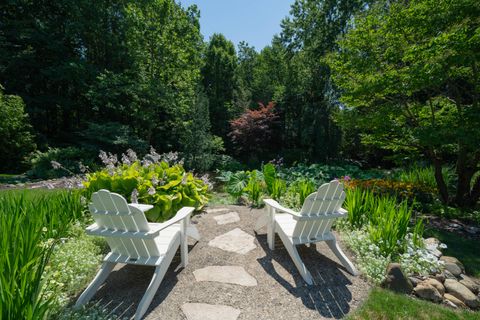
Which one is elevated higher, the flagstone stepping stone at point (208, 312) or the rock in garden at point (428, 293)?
the flagstone stepping stone at point (208, 312)

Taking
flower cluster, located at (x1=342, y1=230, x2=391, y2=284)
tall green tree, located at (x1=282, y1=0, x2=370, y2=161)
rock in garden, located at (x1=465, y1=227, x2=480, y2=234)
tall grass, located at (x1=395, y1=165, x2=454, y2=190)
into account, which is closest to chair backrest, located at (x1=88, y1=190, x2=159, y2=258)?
flower cluster, located at (x1=342, y1=230, x2=391, y2=284)

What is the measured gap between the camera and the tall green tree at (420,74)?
362 centimetres

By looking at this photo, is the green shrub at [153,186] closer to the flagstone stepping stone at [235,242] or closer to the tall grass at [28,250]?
the tall grass at [28,250]

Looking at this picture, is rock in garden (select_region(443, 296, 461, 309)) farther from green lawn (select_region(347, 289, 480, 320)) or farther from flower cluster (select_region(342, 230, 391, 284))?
flower cluster (select_region(342, 230, 391, 284))

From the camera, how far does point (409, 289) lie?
229cm

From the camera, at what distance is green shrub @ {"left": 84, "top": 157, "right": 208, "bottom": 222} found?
334 centimetres

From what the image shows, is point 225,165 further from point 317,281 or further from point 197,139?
point 317,281

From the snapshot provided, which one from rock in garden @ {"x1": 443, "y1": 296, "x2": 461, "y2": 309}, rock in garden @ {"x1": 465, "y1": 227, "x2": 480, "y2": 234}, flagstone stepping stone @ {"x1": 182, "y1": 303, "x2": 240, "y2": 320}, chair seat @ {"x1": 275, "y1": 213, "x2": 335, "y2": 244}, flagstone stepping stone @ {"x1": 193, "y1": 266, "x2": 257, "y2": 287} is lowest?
rock in garden @ {"x1": 465, "y1": 227, "x2": 480, "y2": 234}

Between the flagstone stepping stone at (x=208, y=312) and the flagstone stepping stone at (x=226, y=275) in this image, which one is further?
the flagstone stepping stone at (x=226, y=275)

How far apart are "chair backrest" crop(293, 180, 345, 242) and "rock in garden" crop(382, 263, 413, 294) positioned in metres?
0.66

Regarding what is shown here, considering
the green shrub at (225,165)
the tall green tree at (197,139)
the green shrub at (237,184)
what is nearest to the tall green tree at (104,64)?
the tall green tree at (197,139)

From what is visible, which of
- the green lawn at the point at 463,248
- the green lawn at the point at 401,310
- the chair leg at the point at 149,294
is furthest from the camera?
the green lawn at the point at 463,248

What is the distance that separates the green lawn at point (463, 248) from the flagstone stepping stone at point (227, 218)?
2651mm

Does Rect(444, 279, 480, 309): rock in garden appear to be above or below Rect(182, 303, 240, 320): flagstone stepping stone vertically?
below
